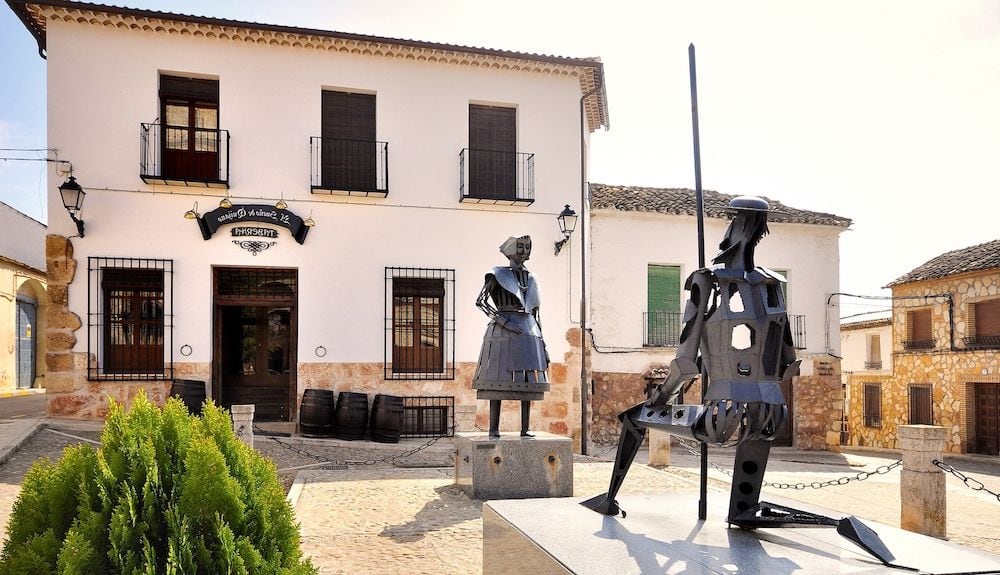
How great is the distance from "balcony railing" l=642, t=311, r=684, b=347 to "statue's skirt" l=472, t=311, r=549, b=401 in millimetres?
9388

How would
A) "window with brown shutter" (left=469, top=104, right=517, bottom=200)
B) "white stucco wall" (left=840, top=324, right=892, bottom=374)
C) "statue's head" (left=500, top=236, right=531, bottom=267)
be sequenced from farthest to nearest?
"white stucco wall" (left=840, top=324, right=892, bottom=374) → "window with brown shutter" (left=469, top=104, right=517, bottom=200) → "statue's head" (left=500, top=236, right=531, bottom=267)

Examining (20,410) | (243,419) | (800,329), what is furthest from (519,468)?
(800,329)

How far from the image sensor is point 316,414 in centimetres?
1184

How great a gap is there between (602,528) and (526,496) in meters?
3.89

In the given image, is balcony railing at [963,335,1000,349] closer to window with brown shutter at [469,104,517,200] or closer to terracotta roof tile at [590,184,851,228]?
terracotta roof tile at [590,184,851,228]

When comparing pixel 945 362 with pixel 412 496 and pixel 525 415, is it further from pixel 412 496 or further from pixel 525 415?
pixel 412 496

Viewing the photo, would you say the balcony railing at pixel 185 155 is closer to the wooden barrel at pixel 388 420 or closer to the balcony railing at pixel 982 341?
the wooden barrel at pixel 388 420

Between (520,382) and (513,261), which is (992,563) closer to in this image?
(520,382)

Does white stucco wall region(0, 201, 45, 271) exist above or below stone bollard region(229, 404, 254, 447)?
above

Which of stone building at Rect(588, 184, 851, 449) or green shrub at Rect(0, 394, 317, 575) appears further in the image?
stone building at Rect(588, 184, 851, 449)

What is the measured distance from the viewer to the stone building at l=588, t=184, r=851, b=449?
54.1 feet

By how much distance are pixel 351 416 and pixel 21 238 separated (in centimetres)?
1790

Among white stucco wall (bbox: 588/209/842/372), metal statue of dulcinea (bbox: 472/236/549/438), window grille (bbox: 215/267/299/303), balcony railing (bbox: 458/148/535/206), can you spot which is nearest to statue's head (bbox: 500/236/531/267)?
metal statue of dulcinea (bbox: 472/236/549/438)

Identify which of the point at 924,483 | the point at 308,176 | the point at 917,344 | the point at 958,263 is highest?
the point at 308,176
